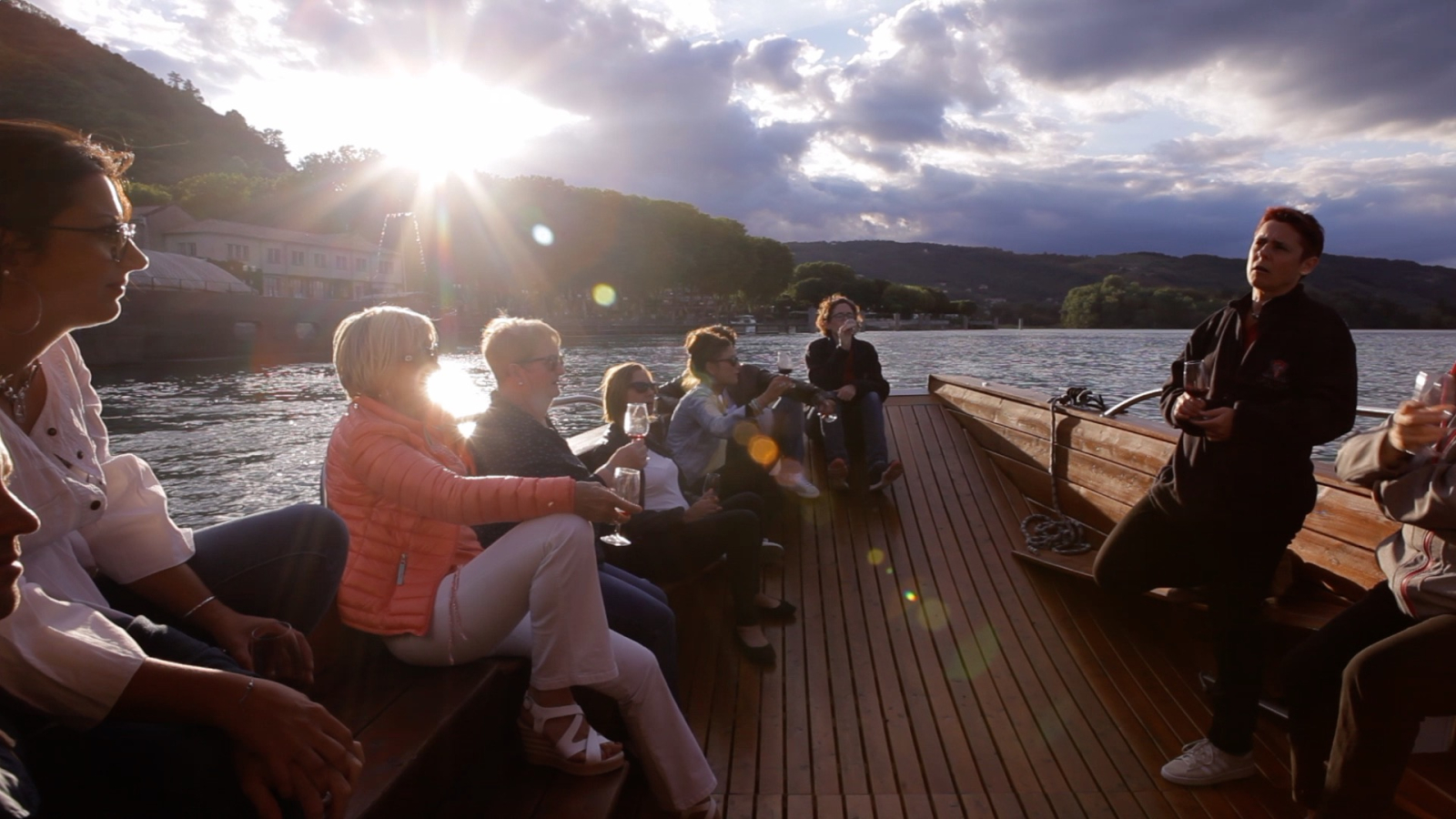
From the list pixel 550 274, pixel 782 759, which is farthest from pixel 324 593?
pixel 550 274

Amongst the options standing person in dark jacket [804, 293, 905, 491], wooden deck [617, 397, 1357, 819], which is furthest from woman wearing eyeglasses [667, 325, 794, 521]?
standing person in dark jacket [804, 293, 905, 491]

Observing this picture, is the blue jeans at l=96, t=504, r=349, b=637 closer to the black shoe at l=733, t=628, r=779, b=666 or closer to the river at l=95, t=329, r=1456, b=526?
the black shoe at l=733, t=628, r=779, b=666

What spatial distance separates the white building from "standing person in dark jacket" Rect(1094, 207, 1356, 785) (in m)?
45.9

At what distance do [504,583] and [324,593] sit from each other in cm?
34

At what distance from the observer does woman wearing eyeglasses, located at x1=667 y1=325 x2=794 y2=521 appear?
12.3ft

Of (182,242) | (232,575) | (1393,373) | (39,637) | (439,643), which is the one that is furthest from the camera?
(182,242)

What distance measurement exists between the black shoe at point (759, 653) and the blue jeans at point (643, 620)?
0.79m

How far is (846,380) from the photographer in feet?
16.2

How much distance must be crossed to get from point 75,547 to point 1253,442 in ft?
8.21

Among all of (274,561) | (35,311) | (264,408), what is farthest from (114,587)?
(264,408)

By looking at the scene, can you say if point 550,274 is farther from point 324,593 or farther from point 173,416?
→ point 324,593

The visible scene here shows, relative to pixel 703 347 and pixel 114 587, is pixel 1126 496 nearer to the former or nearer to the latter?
pixel 703 347

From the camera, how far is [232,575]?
1.50 meters

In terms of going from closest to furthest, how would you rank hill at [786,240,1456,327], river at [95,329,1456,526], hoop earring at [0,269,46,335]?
1. hoop earring at [0,269,46,335]
2. river at [95,329,1456,526]
3. hill at [786,240,1456,327]
